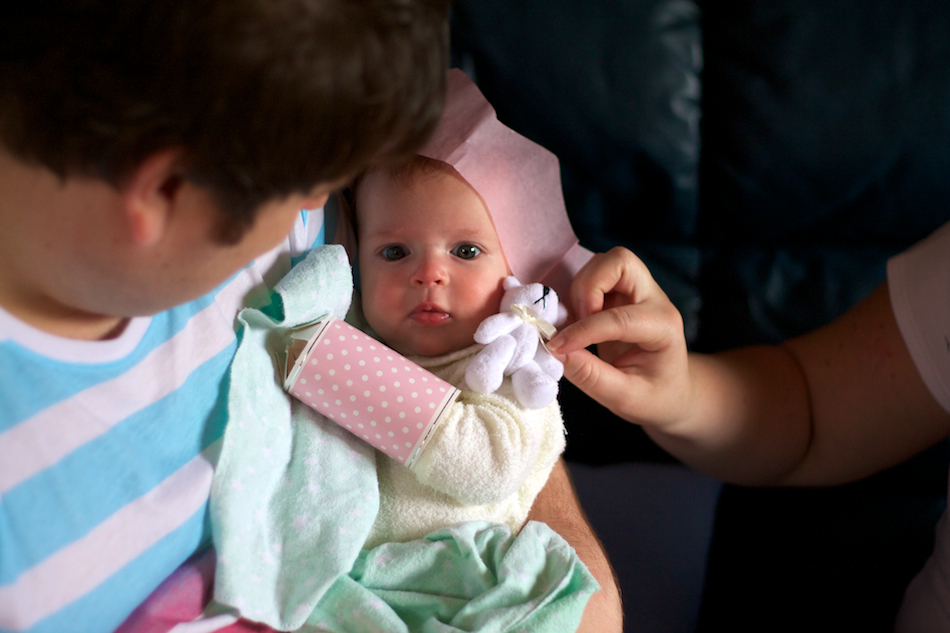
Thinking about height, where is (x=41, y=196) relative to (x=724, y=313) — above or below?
above

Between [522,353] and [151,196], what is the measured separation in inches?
21.5

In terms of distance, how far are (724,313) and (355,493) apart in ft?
2.67

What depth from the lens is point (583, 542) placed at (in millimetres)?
1014

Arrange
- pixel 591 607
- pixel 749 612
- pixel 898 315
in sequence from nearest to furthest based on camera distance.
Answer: pixel 591 607 → pixel 898 315 → pixel 749 612

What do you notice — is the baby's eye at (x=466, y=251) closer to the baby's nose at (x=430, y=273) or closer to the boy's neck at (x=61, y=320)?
the baby's nose at (x=430, y=273)

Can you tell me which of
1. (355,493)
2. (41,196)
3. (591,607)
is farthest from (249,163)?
(591,607)

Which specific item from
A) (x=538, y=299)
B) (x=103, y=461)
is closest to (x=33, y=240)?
(x=103, y=461)

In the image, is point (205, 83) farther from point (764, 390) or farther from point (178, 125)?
point (764, 390)

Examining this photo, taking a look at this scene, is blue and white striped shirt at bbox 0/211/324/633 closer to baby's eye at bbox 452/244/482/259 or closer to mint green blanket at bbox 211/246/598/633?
mint green blanket at bbox 211/246/598/633

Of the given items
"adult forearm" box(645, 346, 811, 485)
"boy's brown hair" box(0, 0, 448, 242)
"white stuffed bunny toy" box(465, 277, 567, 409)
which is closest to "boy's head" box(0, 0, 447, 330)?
"boy's brown hair" box(0, 0, 448, 242)

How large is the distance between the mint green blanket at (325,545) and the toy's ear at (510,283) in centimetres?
26

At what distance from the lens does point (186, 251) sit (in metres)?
0.59

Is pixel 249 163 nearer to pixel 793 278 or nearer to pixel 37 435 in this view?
pixel 37 435

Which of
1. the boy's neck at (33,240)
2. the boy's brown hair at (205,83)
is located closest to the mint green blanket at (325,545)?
the boy's neck at (33,240)
